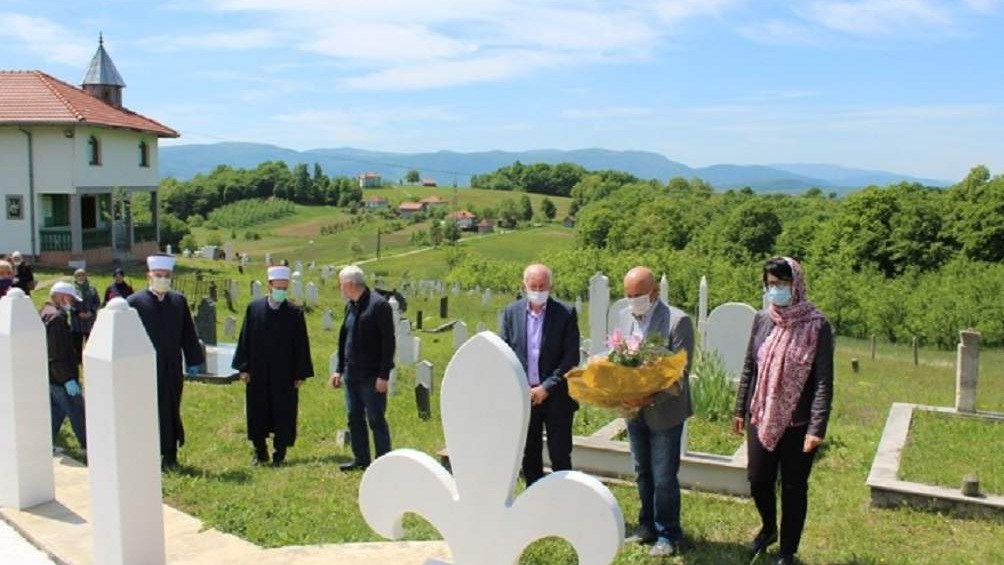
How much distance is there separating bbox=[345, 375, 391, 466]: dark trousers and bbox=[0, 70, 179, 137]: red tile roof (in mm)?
26831

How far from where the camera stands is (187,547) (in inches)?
207

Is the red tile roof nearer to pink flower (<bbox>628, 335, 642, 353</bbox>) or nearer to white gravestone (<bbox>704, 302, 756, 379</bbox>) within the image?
white gravestone (<bbox>704, 302, 756, 379</bbox>)

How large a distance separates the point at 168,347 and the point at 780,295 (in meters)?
5.14

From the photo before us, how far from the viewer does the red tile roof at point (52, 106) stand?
100 ft

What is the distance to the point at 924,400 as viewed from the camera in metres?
12.7

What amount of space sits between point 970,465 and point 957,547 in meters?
2.45

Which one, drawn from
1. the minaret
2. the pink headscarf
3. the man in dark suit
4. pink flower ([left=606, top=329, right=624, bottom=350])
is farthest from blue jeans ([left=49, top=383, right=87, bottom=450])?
the minaret

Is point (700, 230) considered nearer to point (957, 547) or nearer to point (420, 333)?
point (420, 333)

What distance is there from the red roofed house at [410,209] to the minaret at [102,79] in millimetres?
61923

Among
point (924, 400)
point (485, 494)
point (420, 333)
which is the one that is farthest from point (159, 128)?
point (485, 494)

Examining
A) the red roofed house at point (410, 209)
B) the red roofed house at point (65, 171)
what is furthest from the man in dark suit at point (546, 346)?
the red roofed house at point (410, 209)

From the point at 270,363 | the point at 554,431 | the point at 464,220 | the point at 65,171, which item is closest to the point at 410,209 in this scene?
the point at 464,220

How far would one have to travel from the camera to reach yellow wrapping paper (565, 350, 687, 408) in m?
5.12

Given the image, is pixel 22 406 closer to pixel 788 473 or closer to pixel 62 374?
pixel 62 374
